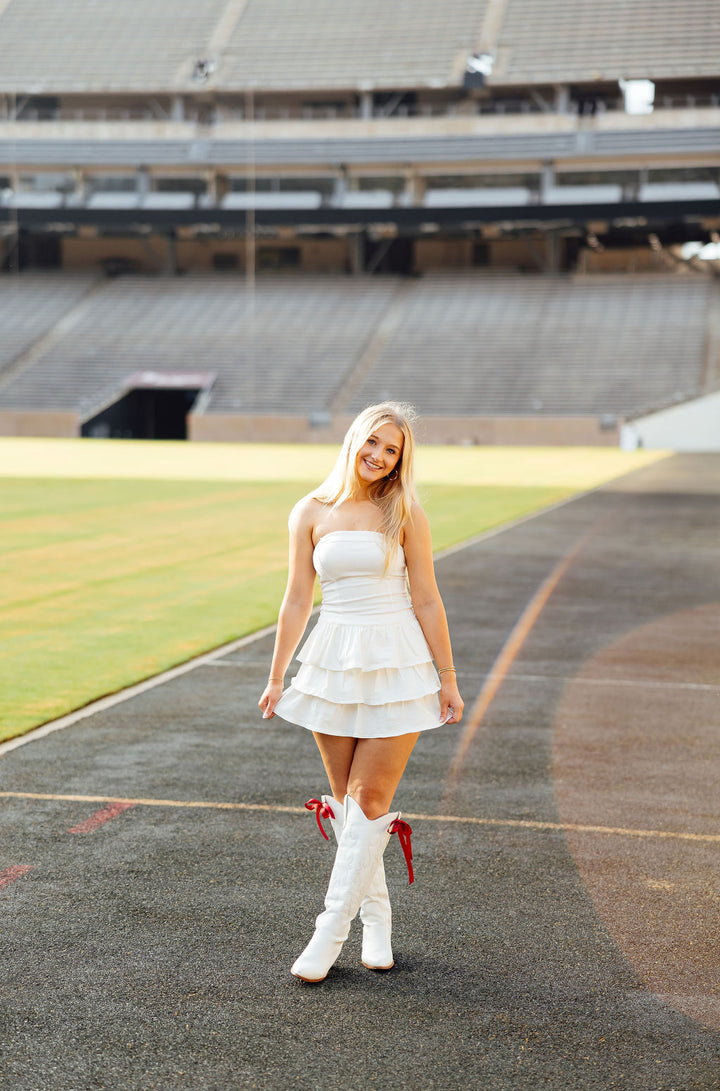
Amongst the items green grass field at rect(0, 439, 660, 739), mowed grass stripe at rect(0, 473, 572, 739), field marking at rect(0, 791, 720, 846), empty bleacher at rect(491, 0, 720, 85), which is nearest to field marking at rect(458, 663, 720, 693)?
green grass field at rect(0, 439, 660, 739)

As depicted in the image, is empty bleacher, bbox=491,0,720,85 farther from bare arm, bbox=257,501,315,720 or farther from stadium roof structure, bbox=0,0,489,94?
bare arm, bbox=257,501,315,720

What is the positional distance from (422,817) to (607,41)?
214ft

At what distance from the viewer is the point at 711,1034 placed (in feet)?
12.8

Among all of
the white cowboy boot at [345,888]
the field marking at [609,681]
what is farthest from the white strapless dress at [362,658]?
the field marking at [609,681]

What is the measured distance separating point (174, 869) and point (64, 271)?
6867 centimetres

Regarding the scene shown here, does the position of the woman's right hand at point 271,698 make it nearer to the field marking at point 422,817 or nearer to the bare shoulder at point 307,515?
the bare shoulder at point 307,515

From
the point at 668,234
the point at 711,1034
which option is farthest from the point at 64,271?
the point at 711,1034

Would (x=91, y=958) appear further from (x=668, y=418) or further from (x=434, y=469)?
(x=668, y=418)

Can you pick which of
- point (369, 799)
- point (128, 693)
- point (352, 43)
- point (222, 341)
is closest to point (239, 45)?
point (352, 43)

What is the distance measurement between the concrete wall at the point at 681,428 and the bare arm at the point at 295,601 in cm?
4616

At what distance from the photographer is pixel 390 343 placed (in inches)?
2311

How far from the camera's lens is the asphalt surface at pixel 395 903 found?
12.3ft

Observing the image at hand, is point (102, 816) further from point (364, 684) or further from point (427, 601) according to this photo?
point (427, 601)

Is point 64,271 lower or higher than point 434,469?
higher
